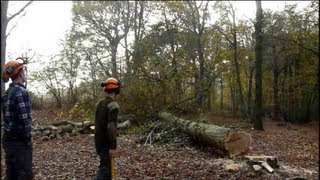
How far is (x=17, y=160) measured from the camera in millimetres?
5320

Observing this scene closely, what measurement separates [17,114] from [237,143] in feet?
21.6

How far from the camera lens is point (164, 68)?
18625mm

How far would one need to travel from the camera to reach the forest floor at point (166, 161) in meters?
8.36

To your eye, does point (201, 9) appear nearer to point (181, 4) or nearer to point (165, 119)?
point (181, 4)

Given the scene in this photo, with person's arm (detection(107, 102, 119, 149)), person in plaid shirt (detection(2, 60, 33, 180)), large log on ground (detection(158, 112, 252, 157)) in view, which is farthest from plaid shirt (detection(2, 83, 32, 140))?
large log on ground (detection(158, 112, 252, 157))

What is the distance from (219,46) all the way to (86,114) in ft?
62.4

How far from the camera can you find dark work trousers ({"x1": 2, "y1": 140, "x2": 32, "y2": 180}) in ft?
17.5

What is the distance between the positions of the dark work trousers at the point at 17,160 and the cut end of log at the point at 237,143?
6177 millimetres

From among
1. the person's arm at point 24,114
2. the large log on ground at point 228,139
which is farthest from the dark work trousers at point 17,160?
the large log on ground at point 228,139

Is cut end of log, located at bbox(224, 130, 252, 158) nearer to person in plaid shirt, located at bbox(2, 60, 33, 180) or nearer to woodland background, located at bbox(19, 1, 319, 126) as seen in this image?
person in plaid shirt, located at bbox(2, 60, 33, 180)

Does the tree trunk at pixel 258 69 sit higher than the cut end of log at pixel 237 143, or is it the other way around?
the tree trunk at pixel 258 69

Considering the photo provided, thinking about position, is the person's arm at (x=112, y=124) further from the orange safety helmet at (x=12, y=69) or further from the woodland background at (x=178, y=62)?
the woodland background at (x=178, y=62)

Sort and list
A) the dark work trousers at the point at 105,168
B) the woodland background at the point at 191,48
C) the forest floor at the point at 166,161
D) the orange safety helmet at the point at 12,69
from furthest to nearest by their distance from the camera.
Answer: the woodland background at the point at 191,48 → the forest floor at the point at 166,161 → the dark work trousers at the point at 105,168 → the orange safety helmet at the point at 12,69

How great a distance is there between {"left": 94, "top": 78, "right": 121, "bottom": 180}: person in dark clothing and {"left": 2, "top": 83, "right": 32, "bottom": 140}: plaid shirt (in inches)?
54.2
